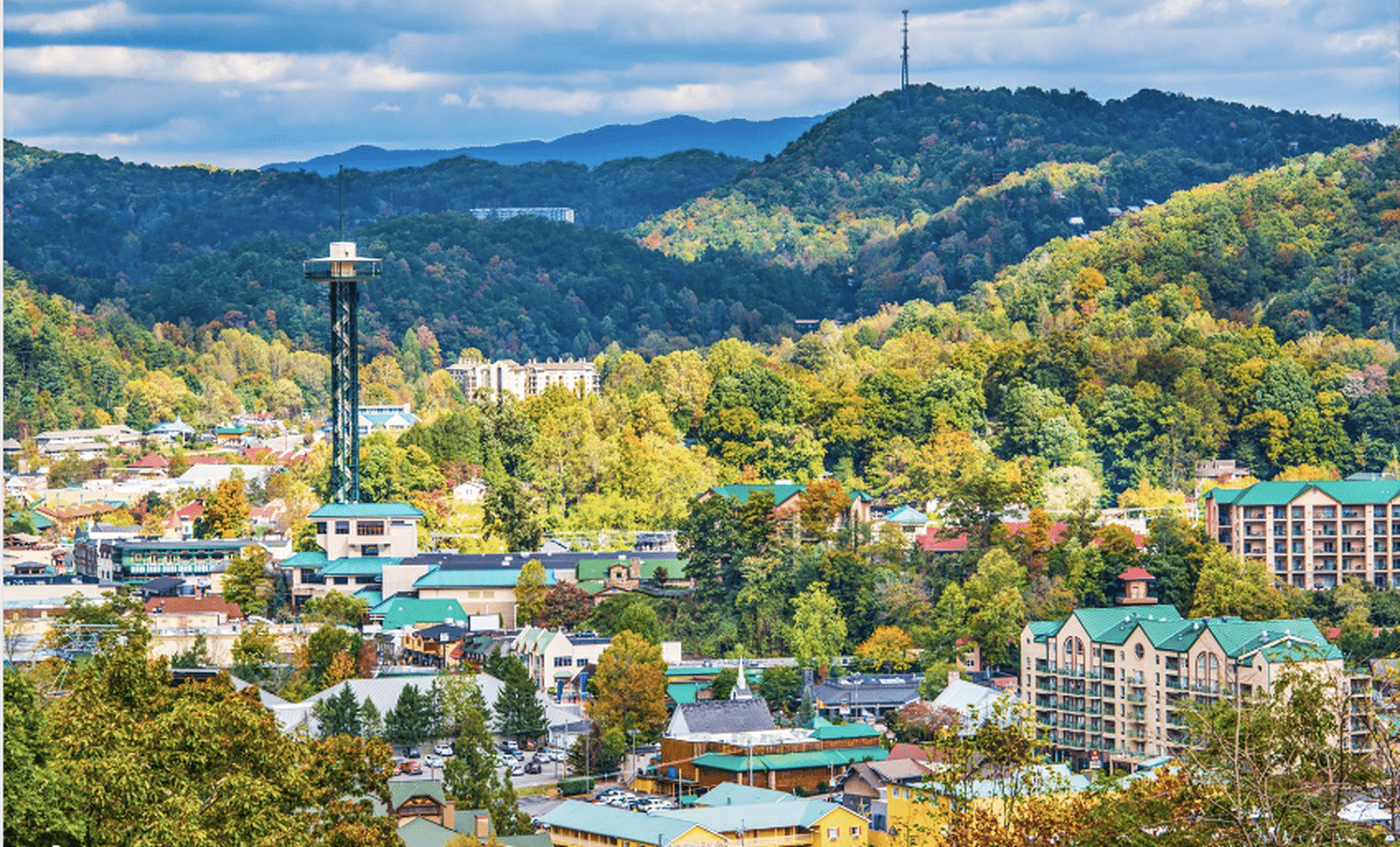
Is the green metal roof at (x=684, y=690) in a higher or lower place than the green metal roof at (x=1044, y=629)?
lower

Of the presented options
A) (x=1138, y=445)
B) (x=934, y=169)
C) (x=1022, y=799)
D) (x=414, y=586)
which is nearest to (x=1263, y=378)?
(x=1138, y=445)

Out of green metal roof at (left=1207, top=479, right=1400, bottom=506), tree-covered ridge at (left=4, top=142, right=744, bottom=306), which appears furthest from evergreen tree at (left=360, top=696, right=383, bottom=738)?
tree-covered ridge at (left=4, top=142, right=744, bottom=306)

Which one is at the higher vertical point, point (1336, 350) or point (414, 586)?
point (1336, 350)

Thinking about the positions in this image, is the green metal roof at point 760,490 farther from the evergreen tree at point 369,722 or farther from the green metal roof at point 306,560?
the evergreen tree at point 369,722

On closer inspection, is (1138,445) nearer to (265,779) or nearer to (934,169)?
(265,779)

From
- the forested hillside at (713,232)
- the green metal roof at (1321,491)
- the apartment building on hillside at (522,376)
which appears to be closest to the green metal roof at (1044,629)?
the green metal roof at (1321,491)

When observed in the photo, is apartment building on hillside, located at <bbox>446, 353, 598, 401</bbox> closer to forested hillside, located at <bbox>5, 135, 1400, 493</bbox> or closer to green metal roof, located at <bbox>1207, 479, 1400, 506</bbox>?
forested hillside, located at <bbox>5, 135, 1400, 493</bbox>

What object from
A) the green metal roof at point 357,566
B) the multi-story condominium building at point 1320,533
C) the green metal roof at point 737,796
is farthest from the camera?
the green metal roof at point 357,566
